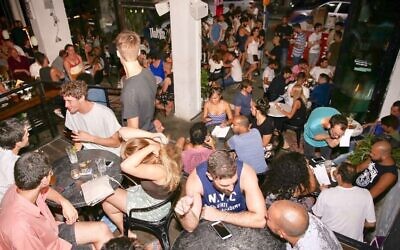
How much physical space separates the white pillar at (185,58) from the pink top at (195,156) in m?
2.95

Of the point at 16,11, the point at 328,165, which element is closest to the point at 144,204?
the point at 328,165

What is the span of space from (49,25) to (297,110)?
6.29 metres

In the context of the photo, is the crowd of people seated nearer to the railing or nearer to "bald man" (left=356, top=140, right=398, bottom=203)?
"bald man" (left=356, top=140, right=398, bottom=203)

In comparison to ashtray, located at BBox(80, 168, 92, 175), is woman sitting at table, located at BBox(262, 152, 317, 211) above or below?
below

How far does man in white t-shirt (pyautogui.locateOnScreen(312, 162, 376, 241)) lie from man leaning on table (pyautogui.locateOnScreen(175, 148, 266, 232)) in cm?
91

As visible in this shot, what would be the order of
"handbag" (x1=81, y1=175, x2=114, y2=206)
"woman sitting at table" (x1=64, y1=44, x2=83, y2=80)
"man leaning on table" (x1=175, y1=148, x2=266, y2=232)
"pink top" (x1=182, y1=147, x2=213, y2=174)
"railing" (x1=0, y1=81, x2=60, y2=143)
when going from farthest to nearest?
"woman sitting at table" (x1=64, y1=44, x2=83, y2=80) → "railing" (x1=0, y1=81, x2=60, y2=143) → "pink top" (x1=182, y1=147, x2=213, y2=174) → "handbag" (x1=81, y1=175, x2=114, y2=206) → "man leaning on table" (x1=175, y1=148, x2=266, y2=232)

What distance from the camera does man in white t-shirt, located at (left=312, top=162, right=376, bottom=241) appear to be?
2.91m

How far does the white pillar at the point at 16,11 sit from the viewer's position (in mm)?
9945

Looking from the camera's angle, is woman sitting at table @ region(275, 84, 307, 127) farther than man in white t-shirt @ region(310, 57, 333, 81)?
No

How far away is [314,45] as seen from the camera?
8.77 metres

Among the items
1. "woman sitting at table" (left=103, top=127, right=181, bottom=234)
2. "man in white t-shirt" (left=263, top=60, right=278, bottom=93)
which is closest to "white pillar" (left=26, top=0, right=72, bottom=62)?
"man in white t-shirt" (left=263, top=60, right=278, bottom=93)

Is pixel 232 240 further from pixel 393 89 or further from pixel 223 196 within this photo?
pixel 393 89

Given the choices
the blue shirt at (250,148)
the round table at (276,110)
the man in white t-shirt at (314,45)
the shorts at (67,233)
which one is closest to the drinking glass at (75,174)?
the shorts at (67,233)

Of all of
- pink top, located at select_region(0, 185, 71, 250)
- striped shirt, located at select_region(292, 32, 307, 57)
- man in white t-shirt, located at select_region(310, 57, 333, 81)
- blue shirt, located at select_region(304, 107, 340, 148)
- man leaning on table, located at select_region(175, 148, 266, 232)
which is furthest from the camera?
striped shirt, located at select_region(292, 32, 307, 57)
